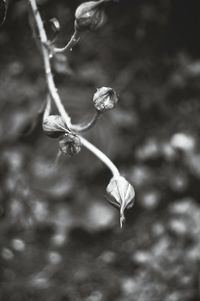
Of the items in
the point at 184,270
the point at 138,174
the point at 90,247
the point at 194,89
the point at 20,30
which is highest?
the point at 20,30

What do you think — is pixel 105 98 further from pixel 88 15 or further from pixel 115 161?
pixel 115 161

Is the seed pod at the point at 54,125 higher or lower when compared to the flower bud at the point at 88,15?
lower

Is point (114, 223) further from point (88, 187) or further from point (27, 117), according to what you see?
point (27, 117)

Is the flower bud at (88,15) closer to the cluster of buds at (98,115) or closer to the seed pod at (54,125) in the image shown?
the cluster of buds at (98,115)

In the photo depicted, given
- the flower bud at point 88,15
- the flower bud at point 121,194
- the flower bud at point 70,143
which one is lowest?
the flower bud at point 121,194

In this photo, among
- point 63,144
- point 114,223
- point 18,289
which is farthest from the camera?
point 114,223

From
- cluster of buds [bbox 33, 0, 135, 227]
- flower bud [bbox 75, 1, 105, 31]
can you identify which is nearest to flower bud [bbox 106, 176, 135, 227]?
cluster of buds [bbox 33, 0, 135, 227]

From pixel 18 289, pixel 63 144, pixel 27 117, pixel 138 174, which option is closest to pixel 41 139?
pixel 27 117

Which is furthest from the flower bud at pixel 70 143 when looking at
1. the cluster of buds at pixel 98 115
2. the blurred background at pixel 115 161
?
the blurred background at pixel 115 161
